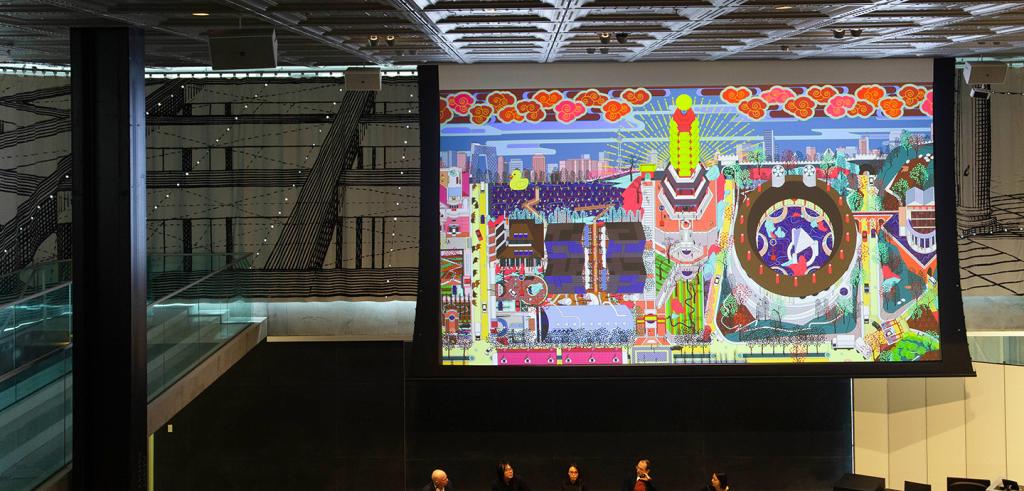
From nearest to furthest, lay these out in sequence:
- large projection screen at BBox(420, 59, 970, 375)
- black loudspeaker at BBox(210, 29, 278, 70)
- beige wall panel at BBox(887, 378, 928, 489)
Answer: black loudspeaker at BBox(210, 29, 278, 70)
large projection screen at BBox(420, 59, 970, 375)
beige wall panel at BBox(887, 378, 928, 489)

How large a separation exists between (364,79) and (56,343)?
3.63 meters

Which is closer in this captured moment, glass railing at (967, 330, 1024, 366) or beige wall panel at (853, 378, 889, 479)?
glass railing at (967, 330, 1024, 366)

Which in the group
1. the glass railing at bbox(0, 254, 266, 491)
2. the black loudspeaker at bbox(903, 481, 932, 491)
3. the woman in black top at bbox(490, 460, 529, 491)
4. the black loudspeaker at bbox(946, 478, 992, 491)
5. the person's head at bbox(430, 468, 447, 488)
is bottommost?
the black loudspeaker at bbox(903, 481, 932, 491)

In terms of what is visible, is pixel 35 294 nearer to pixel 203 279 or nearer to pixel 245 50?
pixel 245 50

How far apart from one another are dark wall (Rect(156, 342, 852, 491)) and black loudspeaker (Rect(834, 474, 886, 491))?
114 cm

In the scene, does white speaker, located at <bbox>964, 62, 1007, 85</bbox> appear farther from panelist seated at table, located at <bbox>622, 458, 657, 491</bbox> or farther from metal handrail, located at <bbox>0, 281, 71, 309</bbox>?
metal handrail, located at <bbox>0, 281, 71, 309</bbox>

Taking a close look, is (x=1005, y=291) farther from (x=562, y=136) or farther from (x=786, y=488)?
(x=562, y=136)

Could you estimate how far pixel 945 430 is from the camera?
1048cm

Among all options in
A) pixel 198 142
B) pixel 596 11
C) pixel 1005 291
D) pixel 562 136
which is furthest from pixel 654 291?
pixel 198 142

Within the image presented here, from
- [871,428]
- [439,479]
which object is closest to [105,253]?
[439,479]

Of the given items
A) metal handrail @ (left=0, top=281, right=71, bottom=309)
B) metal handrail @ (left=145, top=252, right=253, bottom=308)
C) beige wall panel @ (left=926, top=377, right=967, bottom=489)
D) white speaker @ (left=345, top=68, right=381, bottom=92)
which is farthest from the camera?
beige wall panel @ (left=926, top=377, right=967, bottom=489)

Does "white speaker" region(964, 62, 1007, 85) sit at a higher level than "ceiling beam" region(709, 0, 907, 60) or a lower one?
lower

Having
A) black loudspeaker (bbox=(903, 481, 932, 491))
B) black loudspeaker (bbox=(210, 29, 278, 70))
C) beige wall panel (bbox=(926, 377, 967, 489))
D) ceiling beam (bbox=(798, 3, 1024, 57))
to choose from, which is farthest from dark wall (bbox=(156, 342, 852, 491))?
black loudspeaker (bbox=(210, 29, 278, 70))

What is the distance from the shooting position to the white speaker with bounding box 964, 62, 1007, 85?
8.90 meters
